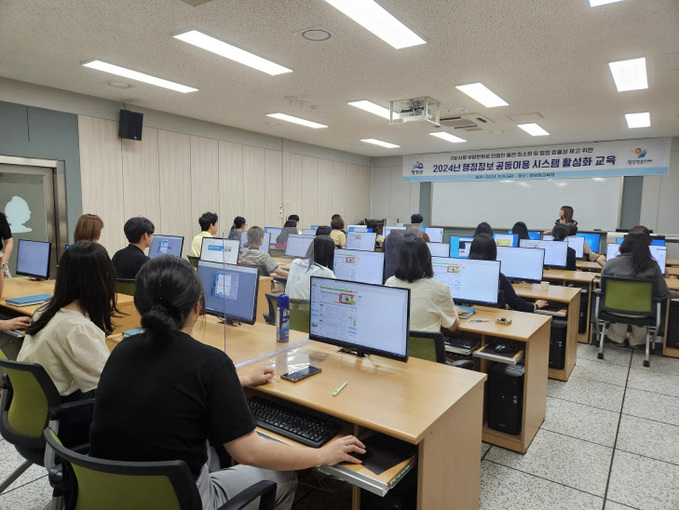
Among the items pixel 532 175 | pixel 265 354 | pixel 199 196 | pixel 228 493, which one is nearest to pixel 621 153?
pixel 532 175

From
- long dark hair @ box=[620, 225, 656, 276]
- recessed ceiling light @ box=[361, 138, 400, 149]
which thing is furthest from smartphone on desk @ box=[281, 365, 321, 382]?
recessed ceiling light @ box=[361, 138, 400, 149]

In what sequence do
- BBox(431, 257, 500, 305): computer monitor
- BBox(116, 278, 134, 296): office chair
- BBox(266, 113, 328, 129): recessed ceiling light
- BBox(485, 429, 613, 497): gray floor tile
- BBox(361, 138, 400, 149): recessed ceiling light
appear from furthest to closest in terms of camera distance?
1. BBox(361, 138, 400, 149): recessed ceiling light
2. BBox(266, 113, 328, 129): recessed ceiling light
3. BBox(116, 278, 134, 296): office chair
4. BBox(431, 257, 500, 305): computer monitor
5. BBox(485, 429, 613, 497): gray floor tile

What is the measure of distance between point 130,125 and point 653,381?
7085mm

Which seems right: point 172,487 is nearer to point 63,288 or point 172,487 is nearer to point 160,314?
point 160,314

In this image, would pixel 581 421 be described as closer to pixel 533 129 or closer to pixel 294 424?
pixel 294 424

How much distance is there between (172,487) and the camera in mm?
1059

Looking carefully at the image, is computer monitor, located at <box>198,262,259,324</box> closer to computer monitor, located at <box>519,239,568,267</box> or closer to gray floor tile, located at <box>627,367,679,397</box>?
gray floor tile, located at <box>627,367,679,397</box>

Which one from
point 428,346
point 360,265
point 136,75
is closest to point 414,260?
point 428,346

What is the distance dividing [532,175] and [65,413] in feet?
33.7

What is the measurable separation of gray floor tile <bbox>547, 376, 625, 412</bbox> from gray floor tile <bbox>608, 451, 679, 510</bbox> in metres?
0.74

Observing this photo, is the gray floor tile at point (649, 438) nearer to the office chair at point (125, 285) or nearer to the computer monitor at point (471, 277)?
the computer monitor at point (471, 277)

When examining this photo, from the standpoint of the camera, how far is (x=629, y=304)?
167 inches

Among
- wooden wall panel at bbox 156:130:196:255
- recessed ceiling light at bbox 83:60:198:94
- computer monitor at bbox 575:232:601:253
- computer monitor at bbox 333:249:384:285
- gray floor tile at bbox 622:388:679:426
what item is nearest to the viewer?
gray floor tile at bbox 622:388:679:426

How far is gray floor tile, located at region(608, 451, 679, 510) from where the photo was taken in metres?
2.24
